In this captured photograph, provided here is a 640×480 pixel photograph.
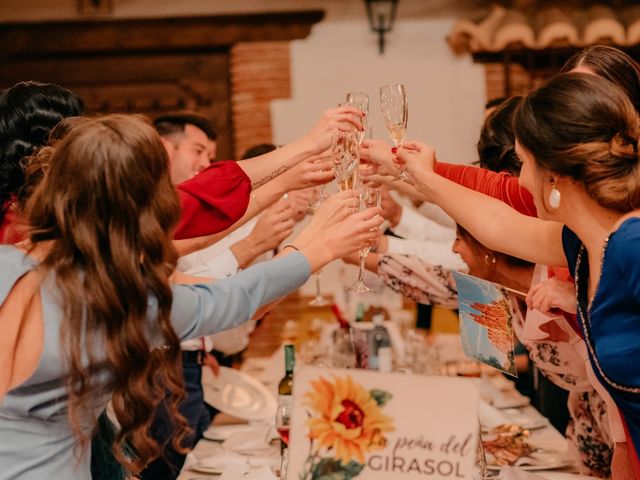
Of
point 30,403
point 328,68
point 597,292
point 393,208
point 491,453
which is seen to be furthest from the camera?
point 328,68

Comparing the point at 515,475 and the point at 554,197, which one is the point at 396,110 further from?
the point at 515,475

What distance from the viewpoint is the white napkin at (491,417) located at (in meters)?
2.59

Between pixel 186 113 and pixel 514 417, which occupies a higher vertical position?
pixel 186 113

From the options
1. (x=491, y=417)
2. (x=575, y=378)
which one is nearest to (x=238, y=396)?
(x=491, y=417)

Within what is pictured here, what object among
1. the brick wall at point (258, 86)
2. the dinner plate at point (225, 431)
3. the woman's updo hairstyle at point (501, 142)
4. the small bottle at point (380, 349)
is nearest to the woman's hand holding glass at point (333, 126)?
the woman's updo hairstyle at point (501, 142)

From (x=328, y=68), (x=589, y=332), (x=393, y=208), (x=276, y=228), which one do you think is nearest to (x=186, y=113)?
(x=393, y=208)

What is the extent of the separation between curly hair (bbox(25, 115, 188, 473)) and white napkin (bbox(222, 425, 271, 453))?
1042mm

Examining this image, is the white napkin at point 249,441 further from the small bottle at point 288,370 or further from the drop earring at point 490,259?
the drop earring at point 490,259

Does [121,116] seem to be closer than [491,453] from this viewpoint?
Yes

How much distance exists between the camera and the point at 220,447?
2.48 meters

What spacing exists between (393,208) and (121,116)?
241 cm

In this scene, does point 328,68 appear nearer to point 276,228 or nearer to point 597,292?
point 276,228

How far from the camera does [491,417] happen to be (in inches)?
104

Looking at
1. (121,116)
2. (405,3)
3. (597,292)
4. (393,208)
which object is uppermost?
(405,3)
